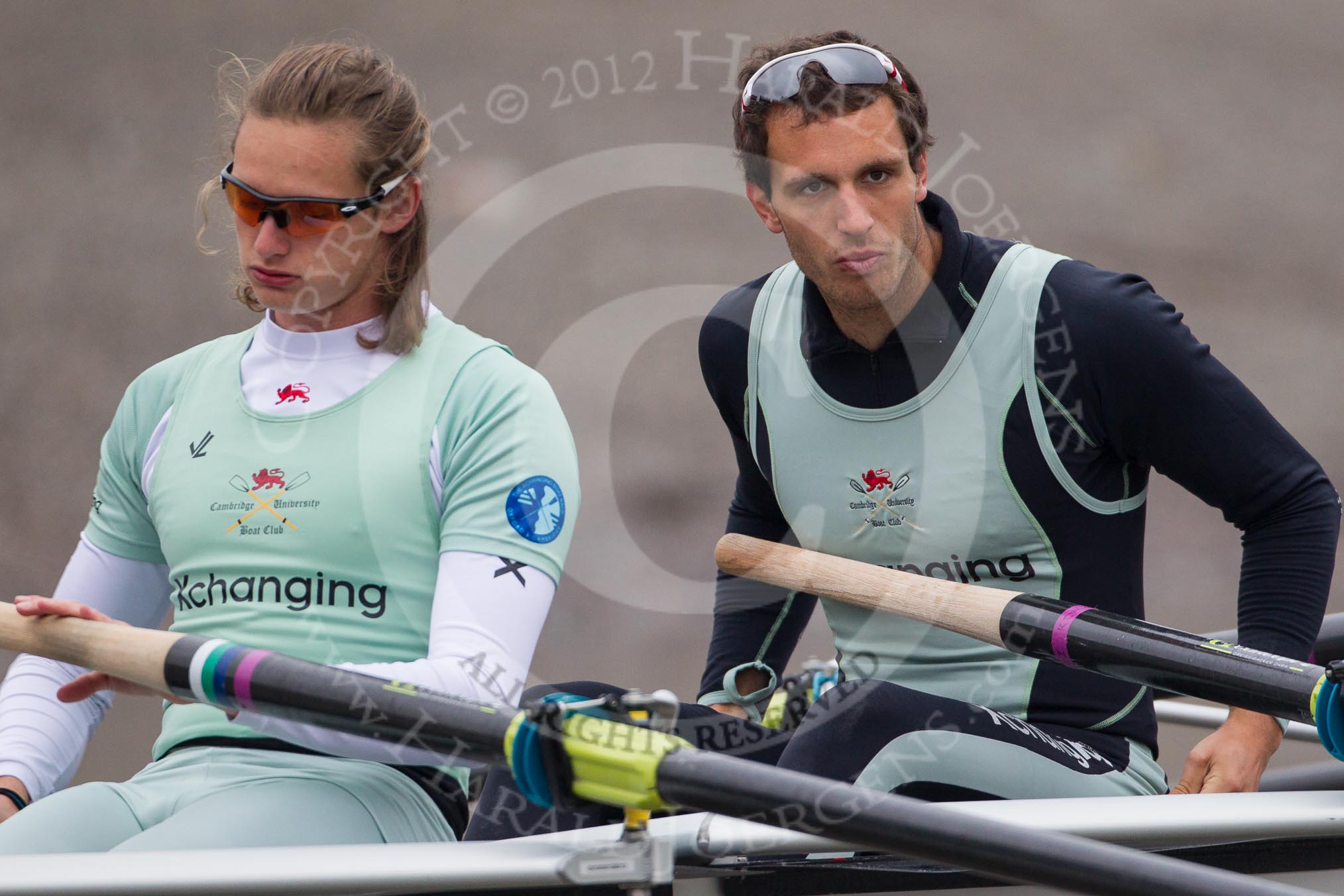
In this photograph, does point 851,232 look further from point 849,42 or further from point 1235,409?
point 1235,409

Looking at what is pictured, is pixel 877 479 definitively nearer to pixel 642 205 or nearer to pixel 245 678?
pixel 245 678

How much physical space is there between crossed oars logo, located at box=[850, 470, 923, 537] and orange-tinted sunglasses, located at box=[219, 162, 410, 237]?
69 centimetres

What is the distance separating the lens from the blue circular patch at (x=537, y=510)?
142 cm

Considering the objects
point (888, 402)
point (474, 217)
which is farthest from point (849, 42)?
point (474, 217)

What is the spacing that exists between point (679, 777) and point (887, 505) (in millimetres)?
682

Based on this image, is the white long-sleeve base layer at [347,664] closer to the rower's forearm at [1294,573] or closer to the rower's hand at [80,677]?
the rower's hand at [80,677]

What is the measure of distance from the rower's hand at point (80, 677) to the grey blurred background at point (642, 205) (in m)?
2.07

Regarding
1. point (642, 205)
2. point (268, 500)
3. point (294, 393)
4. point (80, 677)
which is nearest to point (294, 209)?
point (294, 393)

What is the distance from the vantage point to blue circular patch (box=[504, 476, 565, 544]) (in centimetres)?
142

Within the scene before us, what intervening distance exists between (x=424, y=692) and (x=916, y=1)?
571 centimetres

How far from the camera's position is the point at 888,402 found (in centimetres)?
173

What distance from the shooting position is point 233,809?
4.24 feet

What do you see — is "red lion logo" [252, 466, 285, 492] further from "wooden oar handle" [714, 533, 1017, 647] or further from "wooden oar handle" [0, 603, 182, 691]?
"wooden oar handle" [714, 533, 1017, 647]

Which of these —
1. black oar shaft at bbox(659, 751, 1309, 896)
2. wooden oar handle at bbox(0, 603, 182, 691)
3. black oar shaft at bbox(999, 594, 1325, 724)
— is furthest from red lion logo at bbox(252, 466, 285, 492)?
black oar shaft at bbox(999, 594, 1325, 724)
